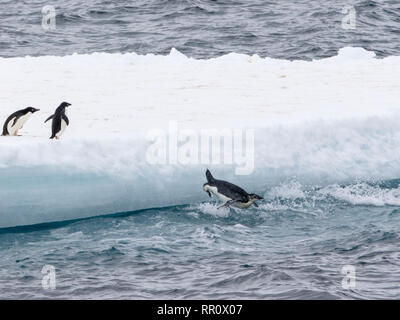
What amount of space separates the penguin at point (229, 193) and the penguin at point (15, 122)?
2.39 m

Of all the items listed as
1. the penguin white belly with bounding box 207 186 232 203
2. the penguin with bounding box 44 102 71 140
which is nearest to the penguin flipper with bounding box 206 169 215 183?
the penguin white belly with bounding box 207 186 232 203

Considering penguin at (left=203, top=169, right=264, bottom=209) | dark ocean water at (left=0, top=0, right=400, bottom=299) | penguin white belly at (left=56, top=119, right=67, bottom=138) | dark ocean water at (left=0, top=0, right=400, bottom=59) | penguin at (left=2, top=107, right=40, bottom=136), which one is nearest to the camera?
dark ocean water at (left=0, top=0, right=400, bottom=299)

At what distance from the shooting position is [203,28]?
23.2m

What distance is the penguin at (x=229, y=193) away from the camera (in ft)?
28.7

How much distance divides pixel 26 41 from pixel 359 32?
8.65 m

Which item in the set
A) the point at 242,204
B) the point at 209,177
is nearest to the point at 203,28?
the point at 209,177

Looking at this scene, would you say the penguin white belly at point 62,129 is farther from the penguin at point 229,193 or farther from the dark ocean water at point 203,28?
the dark ocean water at point 203,28

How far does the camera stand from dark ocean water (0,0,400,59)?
20891 mm

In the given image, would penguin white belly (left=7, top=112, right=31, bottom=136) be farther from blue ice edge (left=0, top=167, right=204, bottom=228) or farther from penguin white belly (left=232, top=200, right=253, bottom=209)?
penguin white belly (left=232, top=200, right=253, bottom=209)

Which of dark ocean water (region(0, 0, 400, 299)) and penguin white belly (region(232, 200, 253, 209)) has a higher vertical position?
penguin white belly (region(232, 200, 253, 209))

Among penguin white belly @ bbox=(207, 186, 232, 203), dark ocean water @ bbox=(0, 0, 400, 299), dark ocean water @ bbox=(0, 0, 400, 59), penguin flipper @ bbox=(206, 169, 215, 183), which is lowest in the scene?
dark ocean water @ bbox=(0, 0, 400, 299)

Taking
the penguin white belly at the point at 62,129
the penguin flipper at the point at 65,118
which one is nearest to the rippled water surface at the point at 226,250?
the penguin white belly at the point at 62,129
